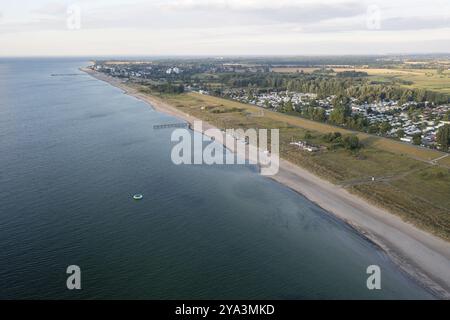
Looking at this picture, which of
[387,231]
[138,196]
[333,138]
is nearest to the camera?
[387,231]

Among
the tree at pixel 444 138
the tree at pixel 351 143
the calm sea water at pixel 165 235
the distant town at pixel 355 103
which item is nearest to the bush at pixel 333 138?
the tree at pixel 351 143

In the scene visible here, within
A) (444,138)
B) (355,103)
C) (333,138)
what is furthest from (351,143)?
(355,103)

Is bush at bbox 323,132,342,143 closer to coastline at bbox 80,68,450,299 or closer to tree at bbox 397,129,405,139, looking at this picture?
tree at bbox 397,129,405,139

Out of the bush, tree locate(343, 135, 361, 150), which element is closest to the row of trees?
the bush

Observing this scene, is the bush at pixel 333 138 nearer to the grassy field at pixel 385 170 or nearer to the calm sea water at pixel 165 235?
the grassy field at pixel 385 170

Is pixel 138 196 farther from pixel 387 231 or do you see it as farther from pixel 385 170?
pixel 385 170

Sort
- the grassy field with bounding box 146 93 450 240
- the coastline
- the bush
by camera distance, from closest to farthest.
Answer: the coastline, the grassy field with bounding box 146 93 450 240, the bush
